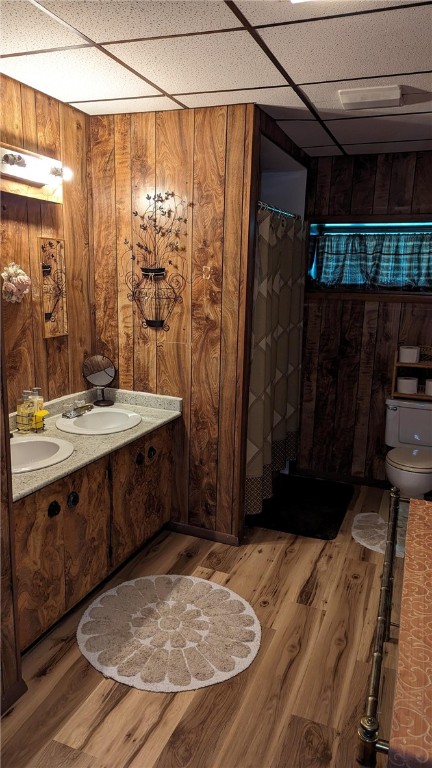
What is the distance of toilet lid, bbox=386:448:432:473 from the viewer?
337 centimetres

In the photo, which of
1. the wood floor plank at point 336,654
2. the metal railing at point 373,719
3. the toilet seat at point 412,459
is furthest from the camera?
the toilet seat at point 412,459

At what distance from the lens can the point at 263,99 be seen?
2596 mm

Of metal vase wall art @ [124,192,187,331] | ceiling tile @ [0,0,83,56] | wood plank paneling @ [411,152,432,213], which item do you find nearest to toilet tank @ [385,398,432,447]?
wood plank paneling @ [411,152,432,213]

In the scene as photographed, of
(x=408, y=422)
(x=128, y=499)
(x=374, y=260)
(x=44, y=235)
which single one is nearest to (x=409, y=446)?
(x=408, y=422)

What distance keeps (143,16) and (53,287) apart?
146cm

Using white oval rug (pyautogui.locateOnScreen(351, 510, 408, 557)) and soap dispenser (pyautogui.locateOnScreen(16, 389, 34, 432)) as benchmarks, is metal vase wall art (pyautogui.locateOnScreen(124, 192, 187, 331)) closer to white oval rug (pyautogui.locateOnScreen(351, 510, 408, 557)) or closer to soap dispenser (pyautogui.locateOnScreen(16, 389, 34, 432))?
soap dispenser (pyautogui.locateOnScreen(16, 389, 34, 432))

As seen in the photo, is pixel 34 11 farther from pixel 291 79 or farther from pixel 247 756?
pixel 247 756

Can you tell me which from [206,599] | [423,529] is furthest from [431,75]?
[206,599]

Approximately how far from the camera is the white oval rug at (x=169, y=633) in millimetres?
2172

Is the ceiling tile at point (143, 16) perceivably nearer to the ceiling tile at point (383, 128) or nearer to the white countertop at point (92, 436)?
the ceiling tile at point (383, 128)

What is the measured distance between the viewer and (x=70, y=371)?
10.2 feet

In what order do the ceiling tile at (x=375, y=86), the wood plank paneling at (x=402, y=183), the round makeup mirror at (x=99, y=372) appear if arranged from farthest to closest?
the wood plank paneling at (x=402, y=183) < the round makeup mirror at (x=99, y=372) < the ceiling tile at (x=375, y=86)

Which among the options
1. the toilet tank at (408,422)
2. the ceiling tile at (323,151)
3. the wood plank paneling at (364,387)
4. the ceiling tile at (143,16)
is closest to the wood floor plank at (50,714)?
the ceiling tile at (143,16)

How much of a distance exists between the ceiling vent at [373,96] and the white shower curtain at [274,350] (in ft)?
2.55
